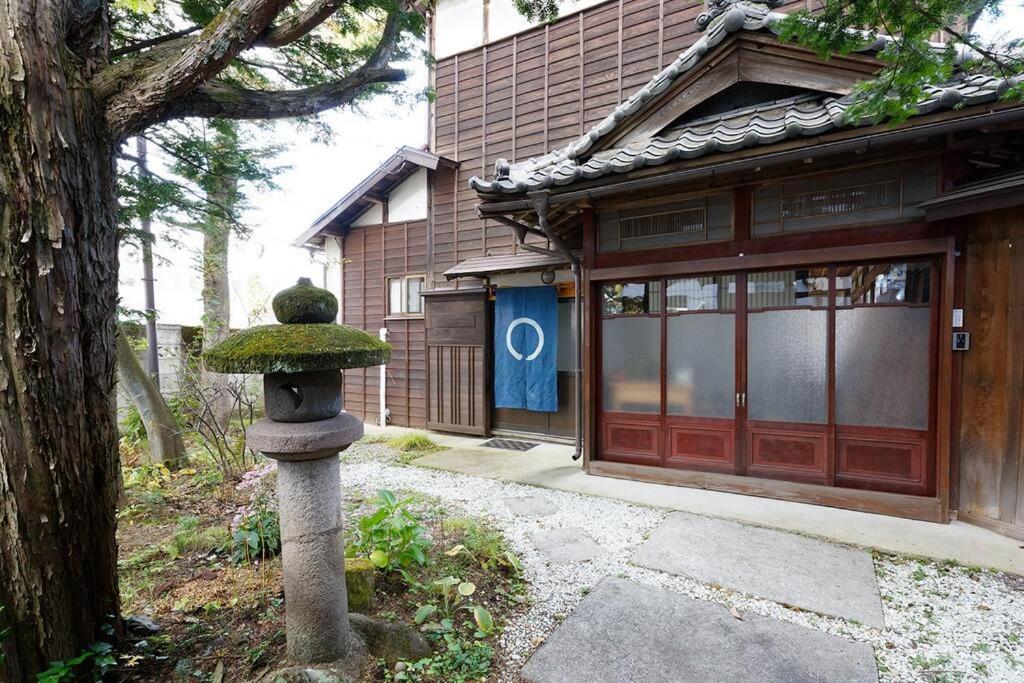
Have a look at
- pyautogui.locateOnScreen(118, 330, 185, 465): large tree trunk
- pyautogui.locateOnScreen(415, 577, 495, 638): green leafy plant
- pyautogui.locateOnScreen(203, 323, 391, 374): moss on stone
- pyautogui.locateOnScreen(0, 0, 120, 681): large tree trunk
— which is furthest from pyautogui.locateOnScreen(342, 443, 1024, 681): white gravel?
pyautogui.locateOnScreen(118, 330, 185, 465): large tree trunk

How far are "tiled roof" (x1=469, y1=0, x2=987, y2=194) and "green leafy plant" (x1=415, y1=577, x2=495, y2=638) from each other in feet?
13.4

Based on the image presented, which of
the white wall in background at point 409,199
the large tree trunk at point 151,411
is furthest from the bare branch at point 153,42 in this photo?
the white wall in background at point 409,199

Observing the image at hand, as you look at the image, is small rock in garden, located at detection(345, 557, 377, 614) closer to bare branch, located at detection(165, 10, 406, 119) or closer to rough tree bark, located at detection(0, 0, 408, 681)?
rough tree bark, located at detection(0, 0, 408, 681)

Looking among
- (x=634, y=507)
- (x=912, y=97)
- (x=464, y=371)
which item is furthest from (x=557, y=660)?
(x=464, y=371)

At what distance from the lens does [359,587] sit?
2709mm

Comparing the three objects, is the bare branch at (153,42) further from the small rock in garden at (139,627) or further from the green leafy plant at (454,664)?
the green leafy plant at (454,664)

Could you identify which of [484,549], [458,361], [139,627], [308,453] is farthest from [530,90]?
[139,627]

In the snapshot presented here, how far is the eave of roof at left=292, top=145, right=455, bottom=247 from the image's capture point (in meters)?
8.66

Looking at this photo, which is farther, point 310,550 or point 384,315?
point 384,315

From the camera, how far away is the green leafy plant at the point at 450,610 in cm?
258

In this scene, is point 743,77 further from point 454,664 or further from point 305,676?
point 305,676

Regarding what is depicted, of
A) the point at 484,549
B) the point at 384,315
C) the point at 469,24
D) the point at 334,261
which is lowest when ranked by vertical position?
the point at 484,549

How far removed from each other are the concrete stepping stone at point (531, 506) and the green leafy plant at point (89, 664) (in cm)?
313

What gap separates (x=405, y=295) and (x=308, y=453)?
7.68 metres
